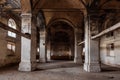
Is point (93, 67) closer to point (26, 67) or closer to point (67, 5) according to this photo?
point (26, 67)

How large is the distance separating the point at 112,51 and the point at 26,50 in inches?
345

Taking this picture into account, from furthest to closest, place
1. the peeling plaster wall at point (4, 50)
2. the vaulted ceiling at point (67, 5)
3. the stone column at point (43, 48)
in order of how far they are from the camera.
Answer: the stone column at point (43, 48), the peeling plaster wall at point (4, 50), the vaulted ceiling at point (67, 5)

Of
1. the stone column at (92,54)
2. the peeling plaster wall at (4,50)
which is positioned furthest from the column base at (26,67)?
the stone column at (92,54)

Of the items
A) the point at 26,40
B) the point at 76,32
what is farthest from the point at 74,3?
the point at 76,32

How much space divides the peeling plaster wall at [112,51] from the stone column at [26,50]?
7.52 meters

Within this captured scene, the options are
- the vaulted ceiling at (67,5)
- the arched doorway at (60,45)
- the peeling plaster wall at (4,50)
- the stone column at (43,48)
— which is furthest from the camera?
the arched doorway at (60,45)

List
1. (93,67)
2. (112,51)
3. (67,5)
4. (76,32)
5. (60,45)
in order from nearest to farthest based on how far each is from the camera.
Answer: (93,67) → (67,5) → (112,51) → (76,32) → (60,45)

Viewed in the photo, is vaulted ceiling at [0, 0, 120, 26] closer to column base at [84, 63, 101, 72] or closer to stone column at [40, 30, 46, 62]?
column base at [84, 63, 101, 72]

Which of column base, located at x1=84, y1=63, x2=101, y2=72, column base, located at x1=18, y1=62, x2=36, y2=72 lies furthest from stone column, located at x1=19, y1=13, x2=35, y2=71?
column base, located at x1=84, y1=63, x2=101, y2=72

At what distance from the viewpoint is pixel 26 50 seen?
1163 cm

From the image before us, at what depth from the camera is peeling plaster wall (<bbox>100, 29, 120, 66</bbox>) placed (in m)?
15.0

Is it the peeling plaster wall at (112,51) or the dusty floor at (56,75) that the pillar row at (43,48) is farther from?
the dusty floor at (56,75)

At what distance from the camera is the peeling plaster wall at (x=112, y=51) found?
15.0 metres

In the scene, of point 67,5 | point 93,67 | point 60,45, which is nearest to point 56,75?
point 93,67
